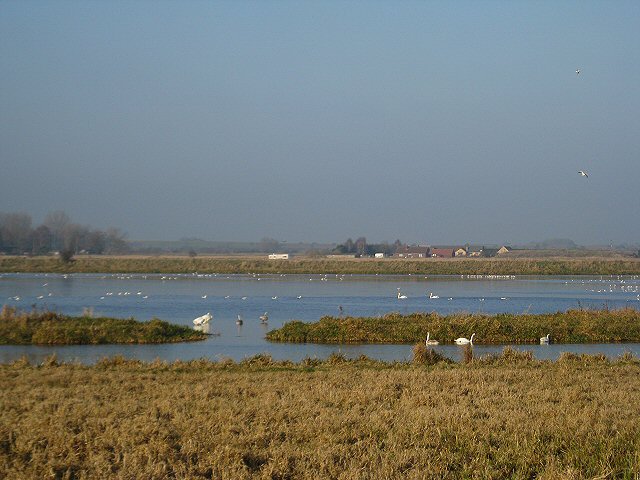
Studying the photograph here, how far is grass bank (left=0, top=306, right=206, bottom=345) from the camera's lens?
82.3 feet

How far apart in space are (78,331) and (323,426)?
58.0ft

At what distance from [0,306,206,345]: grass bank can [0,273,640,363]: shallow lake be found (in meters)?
0.74

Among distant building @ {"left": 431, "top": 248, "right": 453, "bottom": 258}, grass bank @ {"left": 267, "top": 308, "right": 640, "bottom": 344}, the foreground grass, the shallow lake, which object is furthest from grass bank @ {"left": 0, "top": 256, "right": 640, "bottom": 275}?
the foreground grass

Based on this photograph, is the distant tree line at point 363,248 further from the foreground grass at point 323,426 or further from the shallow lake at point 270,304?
the foreground grass at point 323,426

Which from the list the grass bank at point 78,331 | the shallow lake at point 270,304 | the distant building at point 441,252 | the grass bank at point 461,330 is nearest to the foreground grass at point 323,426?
the shallow lake at point 270,304

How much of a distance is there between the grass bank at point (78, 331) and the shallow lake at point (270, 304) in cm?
74

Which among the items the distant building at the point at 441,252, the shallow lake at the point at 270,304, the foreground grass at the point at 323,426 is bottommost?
the shallow lake at the point at 270,304

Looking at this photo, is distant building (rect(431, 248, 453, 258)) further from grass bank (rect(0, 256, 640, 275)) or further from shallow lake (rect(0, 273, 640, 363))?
shallow lake (rect(0, 273, 640, 363))

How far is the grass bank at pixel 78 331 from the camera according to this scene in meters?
25.1

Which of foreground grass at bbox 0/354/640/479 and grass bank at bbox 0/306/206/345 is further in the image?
grass bank at bbox 0/306/206/345

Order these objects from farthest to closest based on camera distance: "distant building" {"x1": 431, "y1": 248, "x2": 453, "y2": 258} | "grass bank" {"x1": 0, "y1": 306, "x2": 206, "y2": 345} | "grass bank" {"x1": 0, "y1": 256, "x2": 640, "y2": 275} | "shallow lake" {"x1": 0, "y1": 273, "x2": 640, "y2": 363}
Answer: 1. "distant building" {"x1": 431, "y1": 248, "x2": 453, "y2": 258}
2. "grass bank" {"x1": 0, "y1": 256, "x2": 640, "y2": 275}
3. "grass bank" {"x1": 0, "y1": 306, "x2": 206, "y2": 345}
4. "shallow lake" {"x1": 0, "y1": 273, "x2": 640, "y2": 363}

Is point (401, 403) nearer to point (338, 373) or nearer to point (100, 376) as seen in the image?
point (338, 373)

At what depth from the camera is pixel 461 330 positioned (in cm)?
2689

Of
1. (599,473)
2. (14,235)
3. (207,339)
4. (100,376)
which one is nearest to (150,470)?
(599,473)
